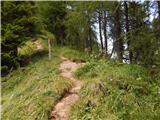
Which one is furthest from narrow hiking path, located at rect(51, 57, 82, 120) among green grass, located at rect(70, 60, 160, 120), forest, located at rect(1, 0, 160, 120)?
green grass, located at rect(70, 60, 160, 120)

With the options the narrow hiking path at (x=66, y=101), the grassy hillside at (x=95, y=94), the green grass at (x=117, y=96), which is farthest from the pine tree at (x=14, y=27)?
the green grass at (x=117, y=96)

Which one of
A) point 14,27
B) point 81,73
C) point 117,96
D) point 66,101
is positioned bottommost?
point 66,101

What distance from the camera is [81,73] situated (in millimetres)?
13938

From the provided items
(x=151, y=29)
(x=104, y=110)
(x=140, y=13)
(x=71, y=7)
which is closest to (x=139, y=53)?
(x=151, y=29)

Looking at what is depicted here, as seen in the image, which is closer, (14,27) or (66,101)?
(66,101)

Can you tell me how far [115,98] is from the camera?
10.9 meters

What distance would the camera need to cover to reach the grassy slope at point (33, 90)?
37.6 ft

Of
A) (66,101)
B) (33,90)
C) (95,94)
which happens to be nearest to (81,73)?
(33,90)

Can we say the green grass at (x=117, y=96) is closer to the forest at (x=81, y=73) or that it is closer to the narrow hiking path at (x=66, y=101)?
the forest at (x=81, y=73)

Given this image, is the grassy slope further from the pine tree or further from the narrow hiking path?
the pine tree

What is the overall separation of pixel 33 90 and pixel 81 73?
2.09 m

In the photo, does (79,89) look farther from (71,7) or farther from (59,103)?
(71,7)

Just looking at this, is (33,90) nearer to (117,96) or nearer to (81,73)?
(81,73)

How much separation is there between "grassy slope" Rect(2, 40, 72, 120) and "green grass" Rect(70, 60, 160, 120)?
3.22 feet
